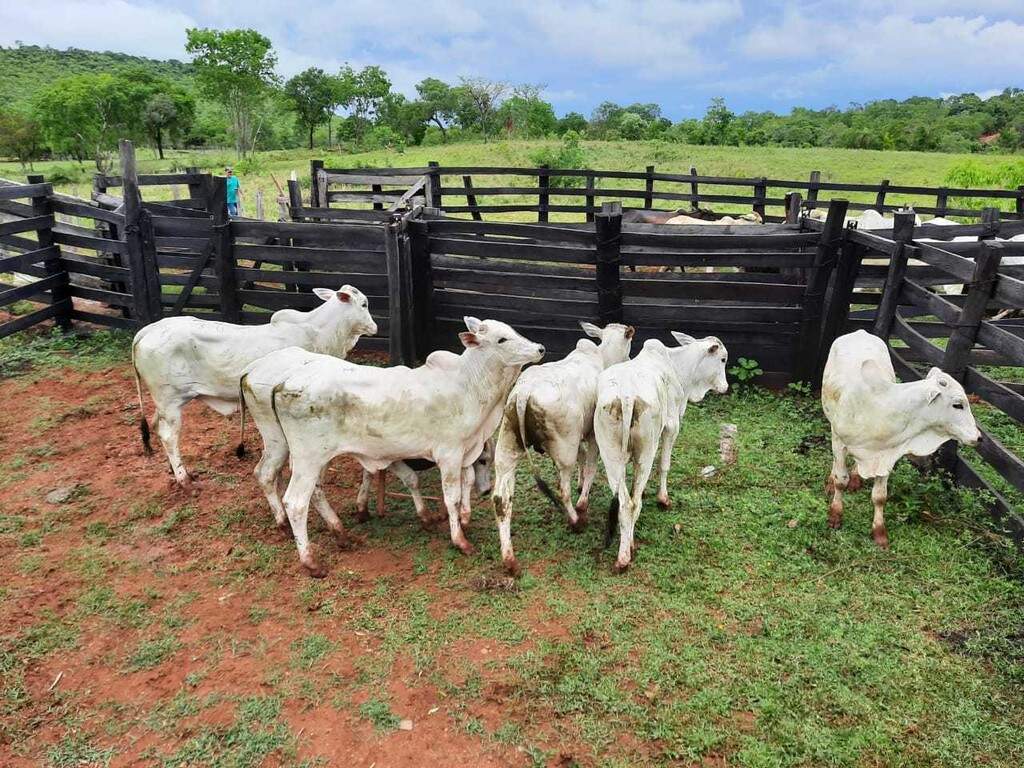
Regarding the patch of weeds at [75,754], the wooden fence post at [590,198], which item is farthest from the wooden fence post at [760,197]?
the patch of weeds at [75,754]

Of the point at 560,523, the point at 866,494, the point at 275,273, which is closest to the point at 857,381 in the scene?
the point at 866,494

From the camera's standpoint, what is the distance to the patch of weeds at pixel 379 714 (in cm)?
377

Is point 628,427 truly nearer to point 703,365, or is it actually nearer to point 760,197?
point 703,365

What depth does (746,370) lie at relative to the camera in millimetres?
8141

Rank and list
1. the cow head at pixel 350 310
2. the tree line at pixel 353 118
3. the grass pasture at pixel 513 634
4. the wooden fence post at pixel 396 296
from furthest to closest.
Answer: the tree line at pixel 353 118 < the wooden fence post at pixel 396 296 < the cow head at pixel 350 310 < the grass pasture at pixel 513 634

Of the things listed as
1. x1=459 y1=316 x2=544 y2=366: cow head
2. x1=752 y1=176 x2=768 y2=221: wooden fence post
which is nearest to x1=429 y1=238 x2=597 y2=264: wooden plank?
x1=459 y1=316 x2=544 y2=366: cow head

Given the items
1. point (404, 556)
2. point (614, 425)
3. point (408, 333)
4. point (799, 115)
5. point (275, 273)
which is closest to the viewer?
point (614, 425)

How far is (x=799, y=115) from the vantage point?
64.6m

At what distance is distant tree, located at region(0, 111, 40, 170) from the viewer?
2105 inches

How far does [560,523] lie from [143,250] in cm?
685

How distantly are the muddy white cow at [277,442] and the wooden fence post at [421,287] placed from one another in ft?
9.92

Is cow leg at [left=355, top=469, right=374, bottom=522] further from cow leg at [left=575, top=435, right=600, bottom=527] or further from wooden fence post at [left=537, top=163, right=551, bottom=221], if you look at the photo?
wooden fence post at [left=537, top=163, right=551, bottom=221]

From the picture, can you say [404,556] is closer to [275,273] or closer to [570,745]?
[570,745]

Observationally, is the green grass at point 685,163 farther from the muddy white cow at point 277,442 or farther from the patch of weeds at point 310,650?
the patch of weeds at point 310,650
